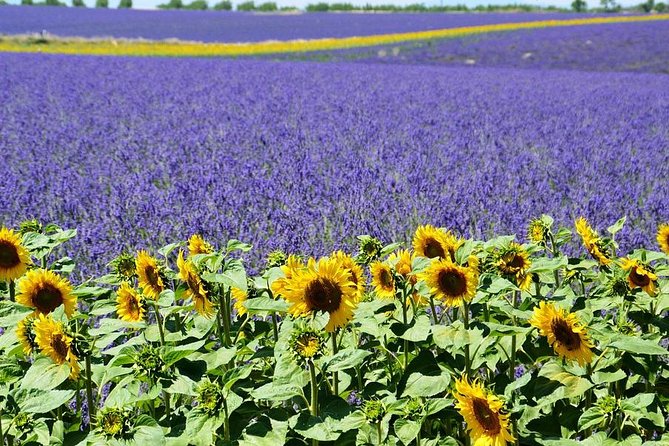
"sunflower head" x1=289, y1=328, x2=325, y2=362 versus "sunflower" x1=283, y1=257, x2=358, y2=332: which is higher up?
"sunflower" x1=283, y1=257, x2=358, y2=332

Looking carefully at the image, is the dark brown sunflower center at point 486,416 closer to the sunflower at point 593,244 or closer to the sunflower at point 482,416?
the sunflower at point 482,416

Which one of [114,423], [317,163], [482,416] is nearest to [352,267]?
[482,416]

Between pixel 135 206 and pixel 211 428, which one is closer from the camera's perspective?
pixel 211 428

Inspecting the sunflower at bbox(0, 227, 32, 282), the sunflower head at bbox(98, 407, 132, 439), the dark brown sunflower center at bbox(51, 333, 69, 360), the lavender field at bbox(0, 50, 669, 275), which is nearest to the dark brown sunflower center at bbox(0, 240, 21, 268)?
the sunflower at bbox(0, 227, 32, 282)

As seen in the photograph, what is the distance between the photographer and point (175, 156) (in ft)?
15.6

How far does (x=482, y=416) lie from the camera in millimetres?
1145

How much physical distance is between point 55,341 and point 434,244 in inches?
32.3

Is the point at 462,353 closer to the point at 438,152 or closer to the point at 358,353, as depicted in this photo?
the point at 358,353

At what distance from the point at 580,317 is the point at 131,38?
3194 centimetres

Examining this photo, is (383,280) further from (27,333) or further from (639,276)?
(27,333)

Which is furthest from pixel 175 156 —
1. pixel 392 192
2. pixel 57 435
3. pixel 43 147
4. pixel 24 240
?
pixel 57 435

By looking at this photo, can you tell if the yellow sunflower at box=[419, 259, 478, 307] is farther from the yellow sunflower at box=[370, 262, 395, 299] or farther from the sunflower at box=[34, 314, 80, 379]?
the sunflower at box=[34, 314, 80, 379]

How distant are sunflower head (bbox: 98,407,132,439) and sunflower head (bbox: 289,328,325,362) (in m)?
0.31

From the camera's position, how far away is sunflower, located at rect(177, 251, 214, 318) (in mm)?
1367
